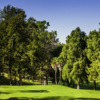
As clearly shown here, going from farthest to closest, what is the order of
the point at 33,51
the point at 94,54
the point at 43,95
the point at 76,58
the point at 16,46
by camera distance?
1. the point at 33,51
2. the point at 76,58
3. the point at 16,46
4. the point at 94,54
5. the point at 43,95

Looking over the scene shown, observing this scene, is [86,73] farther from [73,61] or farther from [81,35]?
[81,35]

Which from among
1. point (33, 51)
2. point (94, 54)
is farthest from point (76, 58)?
point (33, 51)

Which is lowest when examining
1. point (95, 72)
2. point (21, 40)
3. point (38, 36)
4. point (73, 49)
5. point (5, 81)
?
point (5, 81)

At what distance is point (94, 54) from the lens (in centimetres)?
3544

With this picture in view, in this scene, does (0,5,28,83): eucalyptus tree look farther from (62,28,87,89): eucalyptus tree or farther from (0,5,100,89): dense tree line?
(62,28,87,89): eucalyptus tree

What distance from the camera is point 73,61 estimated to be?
37.9 meters

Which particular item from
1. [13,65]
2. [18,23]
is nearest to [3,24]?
[18,23]

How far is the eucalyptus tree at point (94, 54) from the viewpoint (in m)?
33.8

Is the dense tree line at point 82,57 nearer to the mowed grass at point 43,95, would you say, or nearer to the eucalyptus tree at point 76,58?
the eucalyptus tree at point 76,58

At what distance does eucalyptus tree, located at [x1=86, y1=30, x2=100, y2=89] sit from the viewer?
111ft

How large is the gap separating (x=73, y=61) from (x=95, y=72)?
249 inches

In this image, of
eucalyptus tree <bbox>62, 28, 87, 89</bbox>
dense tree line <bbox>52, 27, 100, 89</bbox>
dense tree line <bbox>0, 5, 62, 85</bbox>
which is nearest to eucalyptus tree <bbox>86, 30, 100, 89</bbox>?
dense tree line <bbox>52, 27, 100, 89</bbox>

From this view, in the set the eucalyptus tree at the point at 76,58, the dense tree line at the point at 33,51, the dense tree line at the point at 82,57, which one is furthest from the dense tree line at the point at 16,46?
the dense tree line at the point at 82,57

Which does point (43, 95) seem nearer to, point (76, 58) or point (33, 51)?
point (76, 58)
